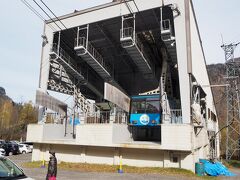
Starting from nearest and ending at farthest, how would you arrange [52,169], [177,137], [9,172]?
[9,172], [52,169], [177,137]

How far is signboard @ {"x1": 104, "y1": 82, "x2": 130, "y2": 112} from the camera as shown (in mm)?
16623

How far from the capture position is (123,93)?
20.1 m

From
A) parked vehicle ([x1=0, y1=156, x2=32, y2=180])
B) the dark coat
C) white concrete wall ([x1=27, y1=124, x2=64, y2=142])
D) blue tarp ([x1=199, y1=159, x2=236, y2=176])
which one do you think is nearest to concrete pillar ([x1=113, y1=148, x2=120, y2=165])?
blue tarp ([x1=199, y1=159, x2=236, y2=176])

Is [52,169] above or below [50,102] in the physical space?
below

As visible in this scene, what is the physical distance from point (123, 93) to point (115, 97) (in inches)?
82.4

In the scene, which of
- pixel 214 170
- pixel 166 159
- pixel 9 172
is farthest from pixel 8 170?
pixel 214 170

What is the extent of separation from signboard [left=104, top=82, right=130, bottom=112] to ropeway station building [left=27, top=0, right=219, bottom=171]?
7cm

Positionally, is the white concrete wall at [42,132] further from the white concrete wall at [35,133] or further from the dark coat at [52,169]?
the dark coat at [52,169]

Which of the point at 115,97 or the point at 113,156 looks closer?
the point at 113,156

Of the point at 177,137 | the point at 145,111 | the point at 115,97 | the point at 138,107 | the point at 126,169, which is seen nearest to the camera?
the point at 177,137

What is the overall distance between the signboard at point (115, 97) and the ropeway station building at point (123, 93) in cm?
7

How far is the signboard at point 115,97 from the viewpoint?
16623 millimetres

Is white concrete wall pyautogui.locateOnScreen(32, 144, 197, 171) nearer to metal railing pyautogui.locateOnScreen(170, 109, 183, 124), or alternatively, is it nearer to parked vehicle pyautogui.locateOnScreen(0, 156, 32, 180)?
metal railing pyautogui.locateOnScreen(170, 109, 183, 124)

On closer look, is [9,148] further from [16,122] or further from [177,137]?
[16,122]
